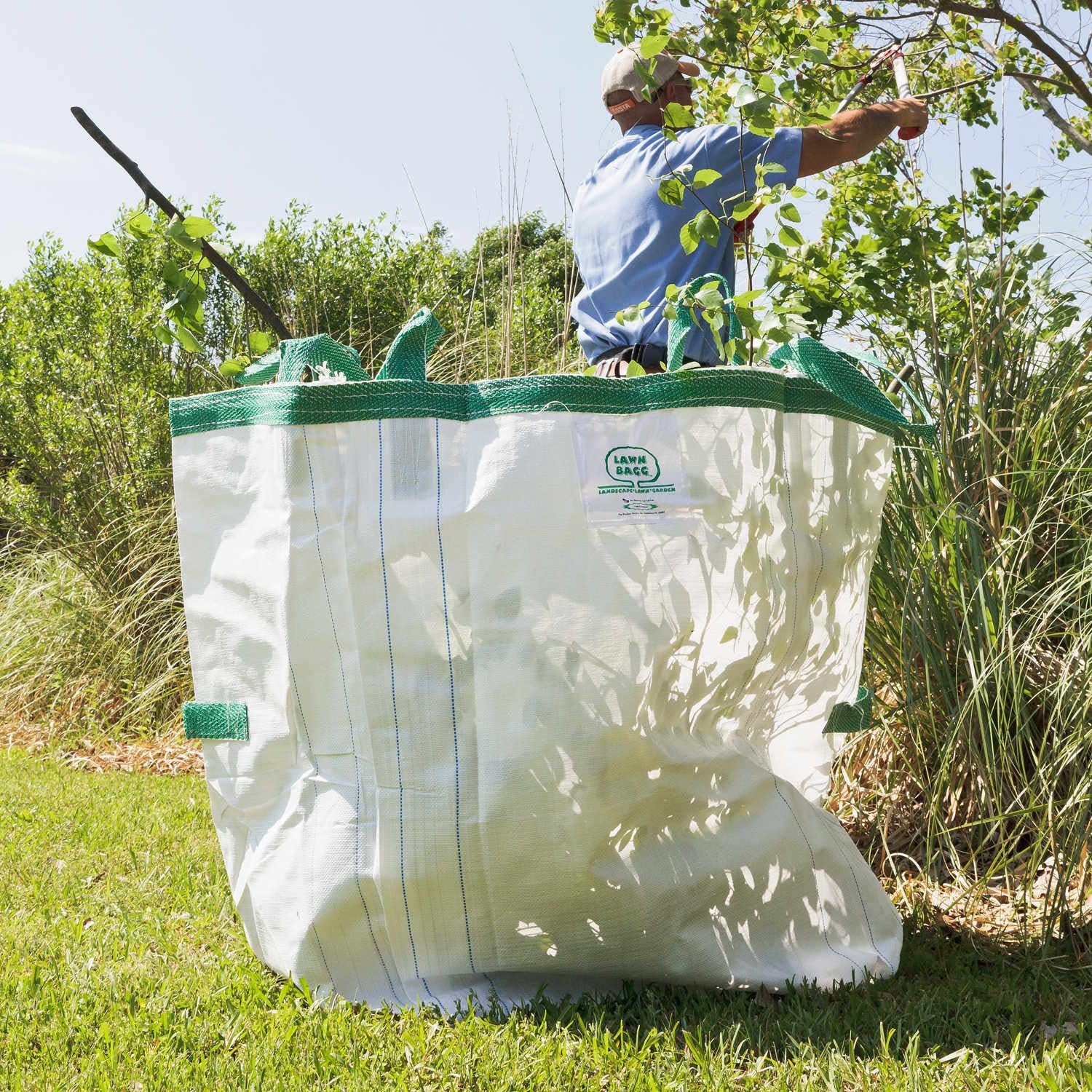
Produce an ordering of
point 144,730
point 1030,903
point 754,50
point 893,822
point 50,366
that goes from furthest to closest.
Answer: point 50,366
point 144,730
point 754,50
point 893,822
point 1030,903

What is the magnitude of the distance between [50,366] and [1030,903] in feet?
19.0

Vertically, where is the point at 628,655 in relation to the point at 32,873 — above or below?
above

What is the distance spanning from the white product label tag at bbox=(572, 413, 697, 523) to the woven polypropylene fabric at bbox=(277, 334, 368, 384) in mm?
419

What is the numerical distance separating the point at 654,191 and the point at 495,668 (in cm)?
149

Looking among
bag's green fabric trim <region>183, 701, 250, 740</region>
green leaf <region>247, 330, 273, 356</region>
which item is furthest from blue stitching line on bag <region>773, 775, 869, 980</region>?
green leaf <region>247, 330, 273, 356</region>

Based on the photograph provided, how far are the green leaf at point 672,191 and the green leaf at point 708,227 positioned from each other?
0.07 meters

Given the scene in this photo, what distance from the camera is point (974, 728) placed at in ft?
7.82

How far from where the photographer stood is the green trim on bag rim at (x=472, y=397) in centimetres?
164

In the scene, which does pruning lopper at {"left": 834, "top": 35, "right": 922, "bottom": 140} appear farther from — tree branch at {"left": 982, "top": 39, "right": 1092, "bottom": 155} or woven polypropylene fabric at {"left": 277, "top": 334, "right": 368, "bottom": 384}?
woven polypropylene fabric at {"left": 277, "top": 334, "right": 368, "bottom": 384}

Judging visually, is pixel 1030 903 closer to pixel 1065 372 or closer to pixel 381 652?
pixel 1065 372

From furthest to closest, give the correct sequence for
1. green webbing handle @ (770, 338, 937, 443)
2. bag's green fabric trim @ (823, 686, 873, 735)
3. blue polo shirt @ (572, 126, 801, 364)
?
blue polo shirt @ (572, 126, 801, 364) → bag's green fabric trim @ (823, 686, 873, 735) → green webbing handle @ (770, 338, 937, 443)

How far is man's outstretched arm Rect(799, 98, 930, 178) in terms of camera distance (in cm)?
245

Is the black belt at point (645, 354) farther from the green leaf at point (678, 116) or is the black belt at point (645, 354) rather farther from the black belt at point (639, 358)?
the green leaf at point (678, 116)

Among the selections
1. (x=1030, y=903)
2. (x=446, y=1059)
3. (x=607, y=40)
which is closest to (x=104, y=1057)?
(x=446, y=1059)
